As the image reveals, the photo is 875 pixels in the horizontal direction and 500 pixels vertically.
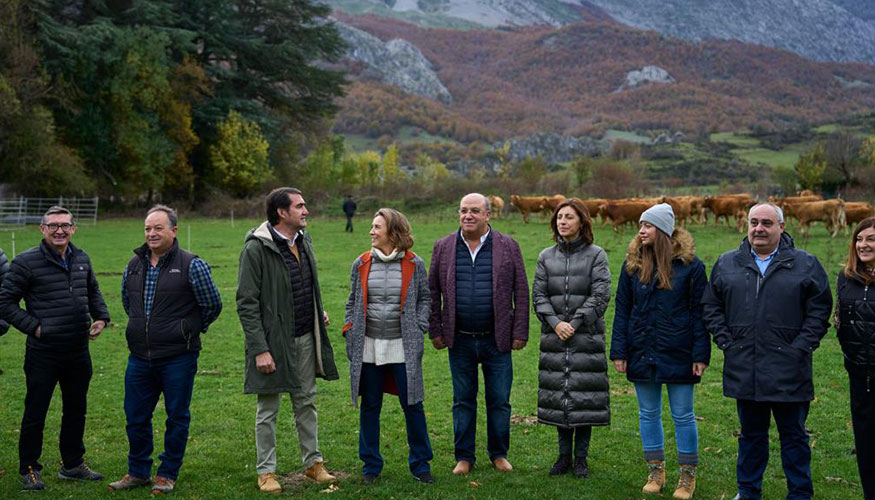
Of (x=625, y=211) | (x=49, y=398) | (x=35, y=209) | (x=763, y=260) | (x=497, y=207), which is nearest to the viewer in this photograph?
(x=763, y=260)

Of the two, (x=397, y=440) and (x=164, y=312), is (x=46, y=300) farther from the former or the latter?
(x=397, y=440)

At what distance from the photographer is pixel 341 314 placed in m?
14.6

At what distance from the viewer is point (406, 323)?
6.04m

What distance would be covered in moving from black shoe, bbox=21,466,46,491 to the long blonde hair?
476 centimetres

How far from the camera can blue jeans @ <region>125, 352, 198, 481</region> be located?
5.86m

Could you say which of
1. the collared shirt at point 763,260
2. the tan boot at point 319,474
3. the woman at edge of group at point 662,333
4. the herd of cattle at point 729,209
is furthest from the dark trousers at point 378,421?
the herd of cattle at point 729,209

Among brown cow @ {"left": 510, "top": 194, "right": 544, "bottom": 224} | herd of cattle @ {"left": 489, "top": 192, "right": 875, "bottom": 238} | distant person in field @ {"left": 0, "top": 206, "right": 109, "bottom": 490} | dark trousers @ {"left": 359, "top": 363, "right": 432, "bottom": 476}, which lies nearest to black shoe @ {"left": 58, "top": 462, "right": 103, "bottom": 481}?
distant person in field @ {"left": 0, "top": 206, "right": 109, "bottom": 490}

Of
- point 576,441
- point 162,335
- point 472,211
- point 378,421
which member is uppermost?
A: point 472,211

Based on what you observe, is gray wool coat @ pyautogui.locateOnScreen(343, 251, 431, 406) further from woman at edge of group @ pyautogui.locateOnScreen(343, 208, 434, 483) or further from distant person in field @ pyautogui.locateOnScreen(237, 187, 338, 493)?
distant person in field @ pyautogui.locateOnScreen(237, 187, 338, 493)

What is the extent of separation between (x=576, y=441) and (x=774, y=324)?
5.88 ft

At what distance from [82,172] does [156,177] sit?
4.43m

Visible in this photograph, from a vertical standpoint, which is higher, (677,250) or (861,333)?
(677,250)

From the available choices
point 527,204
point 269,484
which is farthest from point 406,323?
point 527,204

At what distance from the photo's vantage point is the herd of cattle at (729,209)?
27.9m
